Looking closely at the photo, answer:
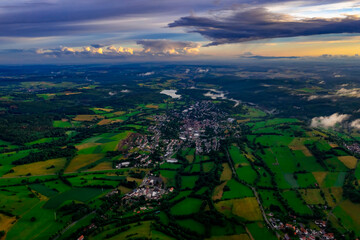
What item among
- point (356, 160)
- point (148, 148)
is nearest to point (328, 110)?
point (356, 160)

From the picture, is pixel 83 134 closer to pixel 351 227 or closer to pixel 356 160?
pixel 351 227

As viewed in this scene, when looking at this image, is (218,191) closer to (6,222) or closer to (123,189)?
(123,189)

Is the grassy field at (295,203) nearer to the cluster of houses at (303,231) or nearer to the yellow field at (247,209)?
the cluster of houses at (303,231)

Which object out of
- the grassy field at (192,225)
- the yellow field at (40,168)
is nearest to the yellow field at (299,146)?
the grassy field at (192,225)

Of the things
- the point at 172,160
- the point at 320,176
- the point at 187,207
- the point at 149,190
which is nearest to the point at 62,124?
the point at 172,160

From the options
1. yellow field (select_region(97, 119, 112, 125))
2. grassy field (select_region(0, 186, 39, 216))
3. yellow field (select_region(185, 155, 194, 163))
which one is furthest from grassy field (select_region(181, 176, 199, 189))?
yellow field (select_region(97, 119, 112, 125))

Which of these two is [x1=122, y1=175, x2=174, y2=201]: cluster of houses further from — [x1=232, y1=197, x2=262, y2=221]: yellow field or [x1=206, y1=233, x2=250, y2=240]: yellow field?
[x1=206, y1=233, x2=250, y2=240]: yellow field
